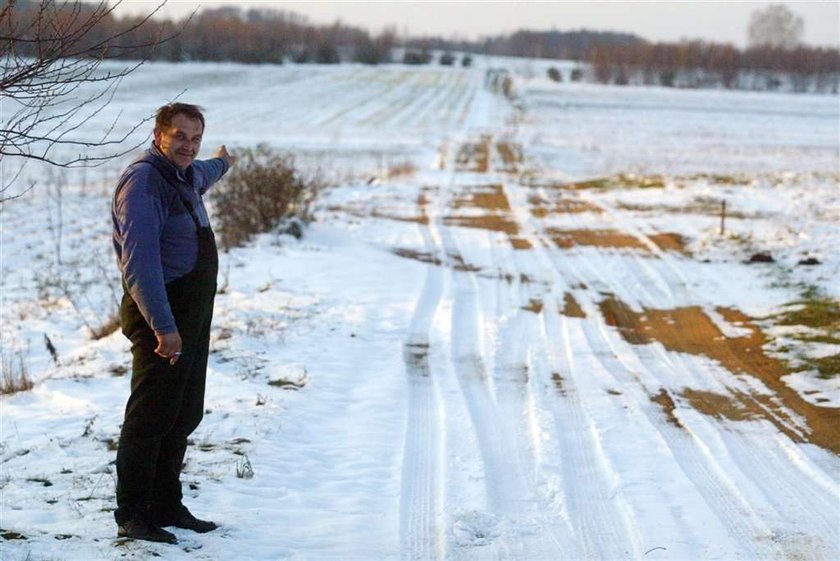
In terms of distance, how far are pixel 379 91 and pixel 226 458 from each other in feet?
189

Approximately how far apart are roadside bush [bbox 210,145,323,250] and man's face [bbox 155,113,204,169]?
946 cm

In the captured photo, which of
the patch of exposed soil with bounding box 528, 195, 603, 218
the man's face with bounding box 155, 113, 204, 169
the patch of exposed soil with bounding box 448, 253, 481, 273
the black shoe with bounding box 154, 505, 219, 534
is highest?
the man's face with bounding box 155, 113, 204, 169

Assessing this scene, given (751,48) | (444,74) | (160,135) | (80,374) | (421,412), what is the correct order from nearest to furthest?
(160,135), (421,412), (80,374), (444,74), (751,48)

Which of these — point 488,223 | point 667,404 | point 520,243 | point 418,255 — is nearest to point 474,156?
point 488,223

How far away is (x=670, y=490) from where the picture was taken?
5.43m

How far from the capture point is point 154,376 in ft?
14.0

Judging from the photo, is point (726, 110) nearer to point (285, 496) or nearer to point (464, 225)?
point (464, 225)

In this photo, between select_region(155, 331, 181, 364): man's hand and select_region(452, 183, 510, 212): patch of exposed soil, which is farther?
select_region(452, 183, 510, 212): patch of exposed soil

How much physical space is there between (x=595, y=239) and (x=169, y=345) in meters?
10.9

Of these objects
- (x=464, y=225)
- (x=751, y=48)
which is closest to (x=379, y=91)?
(x=464, y=225)

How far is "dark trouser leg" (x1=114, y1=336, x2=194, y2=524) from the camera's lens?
4.28 m

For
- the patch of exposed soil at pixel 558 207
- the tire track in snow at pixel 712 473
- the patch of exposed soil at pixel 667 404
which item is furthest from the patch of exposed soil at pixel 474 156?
the patch of exposed soil at pixel 667 404

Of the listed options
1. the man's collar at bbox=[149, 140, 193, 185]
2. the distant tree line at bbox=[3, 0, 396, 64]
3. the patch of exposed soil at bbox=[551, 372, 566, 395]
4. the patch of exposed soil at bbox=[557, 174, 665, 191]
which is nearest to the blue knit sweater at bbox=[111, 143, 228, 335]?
the man's collar at bbox=[149, 140, 193, 185]

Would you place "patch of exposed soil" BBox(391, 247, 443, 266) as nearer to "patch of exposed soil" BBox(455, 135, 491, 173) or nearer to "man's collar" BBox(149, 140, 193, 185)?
"man's collar" BBox(149, 140, 193, 185)
